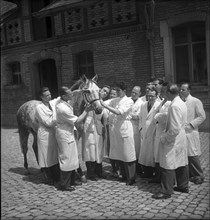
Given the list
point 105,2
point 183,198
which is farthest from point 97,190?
point 105,2

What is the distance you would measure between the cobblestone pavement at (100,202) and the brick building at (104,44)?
5.20 m

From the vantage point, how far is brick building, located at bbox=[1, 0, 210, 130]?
1005 centimetres

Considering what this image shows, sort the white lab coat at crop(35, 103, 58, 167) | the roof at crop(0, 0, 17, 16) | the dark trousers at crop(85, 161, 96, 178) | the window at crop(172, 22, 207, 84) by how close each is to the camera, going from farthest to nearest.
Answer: the window at crop(172, 22, 207, 84)
the dark trousers at crop(85, 161, 96, 178)
the white lab coat at crop(35, 103, 58, 167)
the roof at crop(0, 0, 17, 16)

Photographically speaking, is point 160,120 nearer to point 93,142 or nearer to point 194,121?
point 194,121

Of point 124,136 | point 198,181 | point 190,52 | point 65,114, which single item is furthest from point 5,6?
point 190,52

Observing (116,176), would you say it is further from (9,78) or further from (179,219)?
(9,78)

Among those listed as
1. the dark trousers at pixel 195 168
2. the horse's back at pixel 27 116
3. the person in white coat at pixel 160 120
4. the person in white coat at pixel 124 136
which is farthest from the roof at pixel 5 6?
the dark trousers at pixel 195 168

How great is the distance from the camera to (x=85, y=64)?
12680mm

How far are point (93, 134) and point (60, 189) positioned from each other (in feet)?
4.03

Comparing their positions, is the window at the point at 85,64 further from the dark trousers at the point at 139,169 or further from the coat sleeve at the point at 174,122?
the coat sleeve at the point at 174,122

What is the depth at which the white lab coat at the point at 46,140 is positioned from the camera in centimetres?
551

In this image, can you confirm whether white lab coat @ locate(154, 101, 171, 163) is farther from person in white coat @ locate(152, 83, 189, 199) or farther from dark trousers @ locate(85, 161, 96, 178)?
dark trousers @ locate(85, 161, 96, 178)

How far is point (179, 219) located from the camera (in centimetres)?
379

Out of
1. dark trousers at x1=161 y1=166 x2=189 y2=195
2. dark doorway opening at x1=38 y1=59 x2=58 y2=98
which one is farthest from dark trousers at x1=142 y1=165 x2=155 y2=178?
dark doorway opening at x1=38 y1=59 x2=58 y2=98
